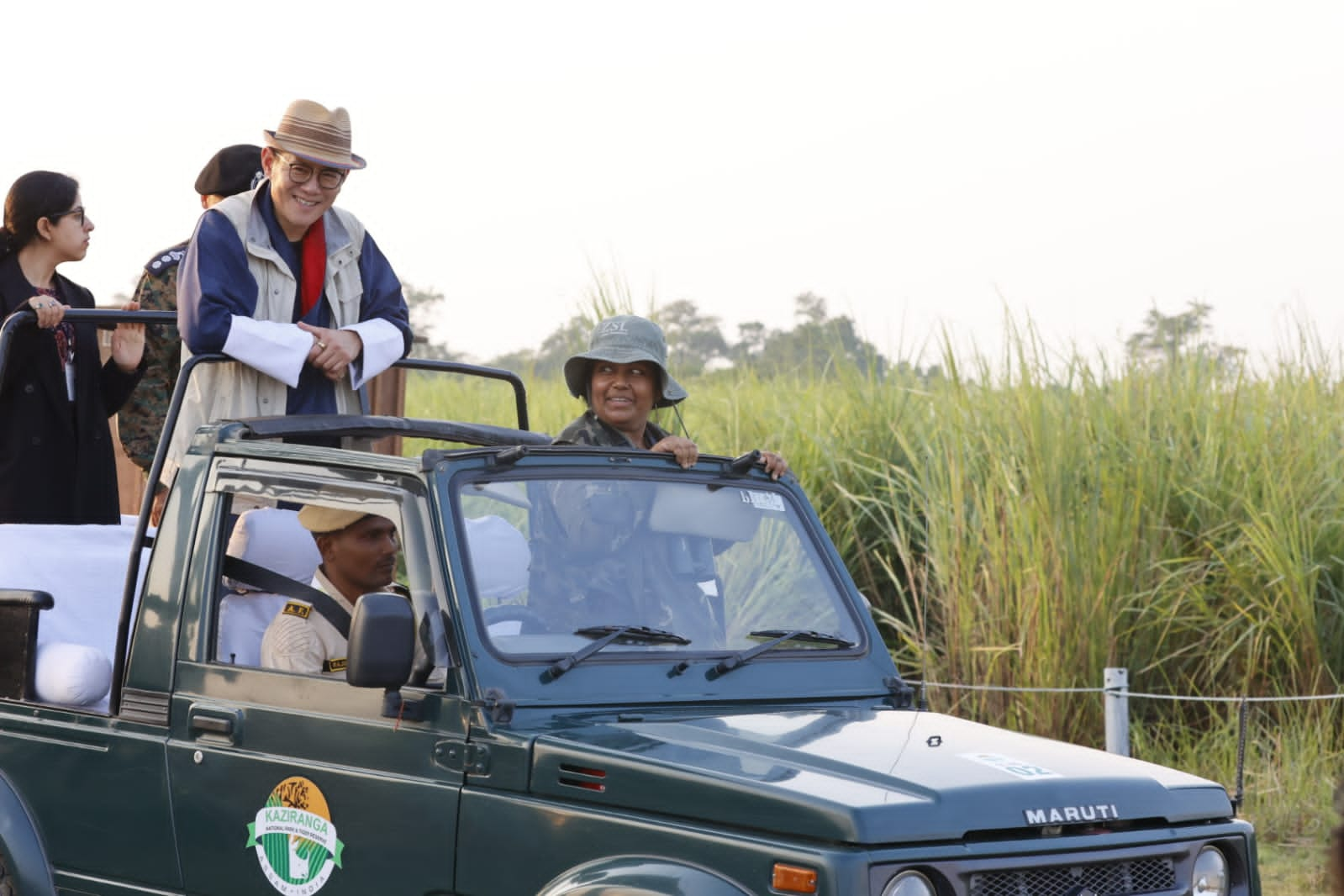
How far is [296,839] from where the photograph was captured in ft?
14.4

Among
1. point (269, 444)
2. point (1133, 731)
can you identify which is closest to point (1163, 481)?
point (1133, 731)

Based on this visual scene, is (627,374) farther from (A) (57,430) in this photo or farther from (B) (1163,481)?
(B) (1163,481)

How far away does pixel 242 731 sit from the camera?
454cm

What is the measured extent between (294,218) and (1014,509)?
4848 mm

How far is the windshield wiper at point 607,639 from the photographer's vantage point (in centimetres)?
427

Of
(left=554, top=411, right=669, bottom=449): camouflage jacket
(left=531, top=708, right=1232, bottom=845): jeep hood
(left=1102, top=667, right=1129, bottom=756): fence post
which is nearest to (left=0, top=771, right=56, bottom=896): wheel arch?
(left=531, top=708, right=1232, bottom=845): jeep hood

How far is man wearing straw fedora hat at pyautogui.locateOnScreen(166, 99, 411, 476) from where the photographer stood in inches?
220

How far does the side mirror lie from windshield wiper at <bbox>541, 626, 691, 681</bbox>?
1.16ft

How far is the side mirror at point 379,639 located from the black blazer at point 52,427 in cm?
304

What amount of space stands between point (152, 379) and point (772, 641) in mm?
3338

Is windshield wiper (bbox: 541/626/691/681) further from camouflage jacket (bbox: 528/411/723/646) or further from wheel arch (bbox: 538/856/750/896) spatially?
wheel arch (bbox: 538/856/750/896)

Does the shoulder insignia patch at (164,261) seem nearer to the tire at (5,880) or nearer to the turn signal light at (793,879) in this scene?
the tire at (5,880)

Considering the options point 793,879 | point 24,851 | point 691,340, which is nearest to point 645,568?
point 793,879

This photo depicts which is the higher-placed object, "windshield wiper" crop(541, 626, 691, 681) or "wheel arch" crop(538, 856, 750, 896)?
"windshield wiper" crop(541, 626, 691, 681)
